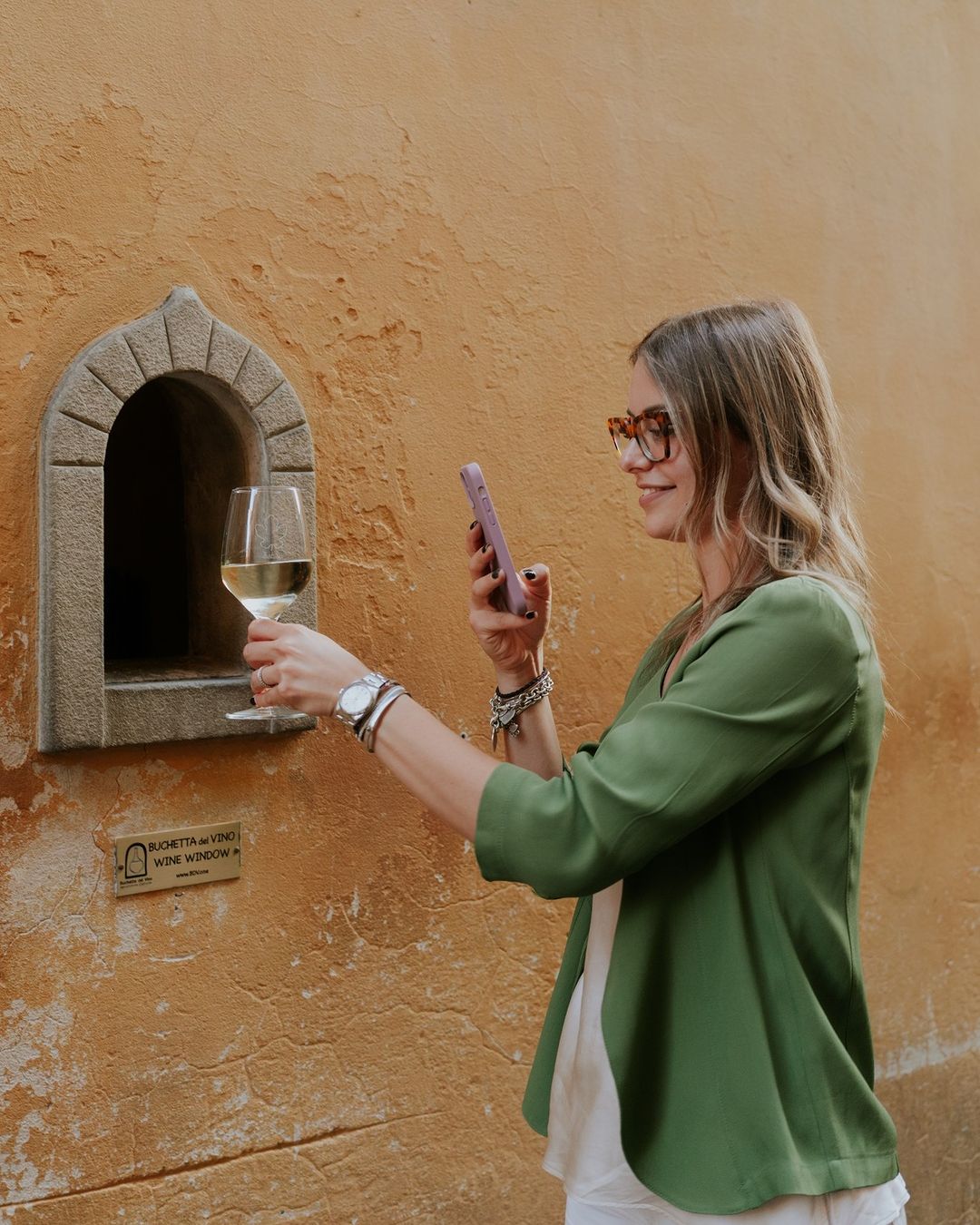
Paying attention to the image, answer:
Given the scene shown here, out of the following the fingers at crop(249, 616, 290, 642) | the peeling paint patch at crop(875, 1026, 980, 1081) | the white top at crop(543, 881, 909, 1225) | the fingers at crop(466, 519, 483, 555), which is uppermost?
→ the fingers at crop(466, 519, 483, 555)

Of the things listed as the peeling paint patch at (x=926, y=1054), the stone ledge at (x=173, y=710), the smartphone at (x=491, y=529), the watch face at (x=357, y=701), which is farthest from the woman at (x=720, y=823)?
the peeling paint patch at (x=926, y=1054)

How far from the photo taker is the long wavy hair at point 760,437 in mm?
1628

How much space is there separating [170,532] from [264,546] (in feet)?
4.03

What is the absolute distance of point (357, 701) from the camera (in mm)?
1536

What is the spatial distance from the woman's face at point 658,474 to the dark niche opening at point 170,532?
3.43 feet

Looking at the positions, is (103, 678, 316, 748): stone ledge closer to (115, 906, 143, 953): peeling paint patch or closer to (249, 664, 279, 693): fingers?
(115, 906, 143, 953): peeling paint patch

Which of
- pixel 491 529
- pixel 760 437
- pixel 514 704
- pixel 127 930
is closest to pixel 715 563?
pixel 760 437

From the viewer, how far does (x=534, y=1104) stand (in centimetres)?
175

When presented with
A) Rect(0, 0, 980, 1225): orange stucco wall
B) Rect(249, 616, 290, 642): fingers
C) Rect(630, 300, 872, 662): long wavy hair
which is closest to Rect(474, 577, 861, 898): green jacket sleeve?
Rect(630, 300, 872, 662): long wavy hair

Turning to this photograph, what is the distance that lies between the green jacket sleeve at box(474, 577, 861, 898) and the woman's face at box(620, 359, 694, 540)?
0.85 feet

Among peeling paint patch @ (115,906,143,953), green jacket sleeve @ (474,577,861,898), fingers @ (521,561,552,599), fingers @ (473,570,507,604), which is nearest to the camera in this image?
green jacket sleeve @ (474,577,861,898)

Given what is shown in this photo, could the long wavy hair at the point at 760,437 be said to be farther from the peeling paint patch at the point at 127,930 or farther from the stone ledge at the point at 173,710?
the peeling paint patch at the point at 127,930

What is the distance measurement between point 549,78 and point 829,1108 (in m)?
2.40

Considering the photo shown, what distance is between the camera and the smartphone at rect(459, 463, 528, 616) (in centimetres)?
171
